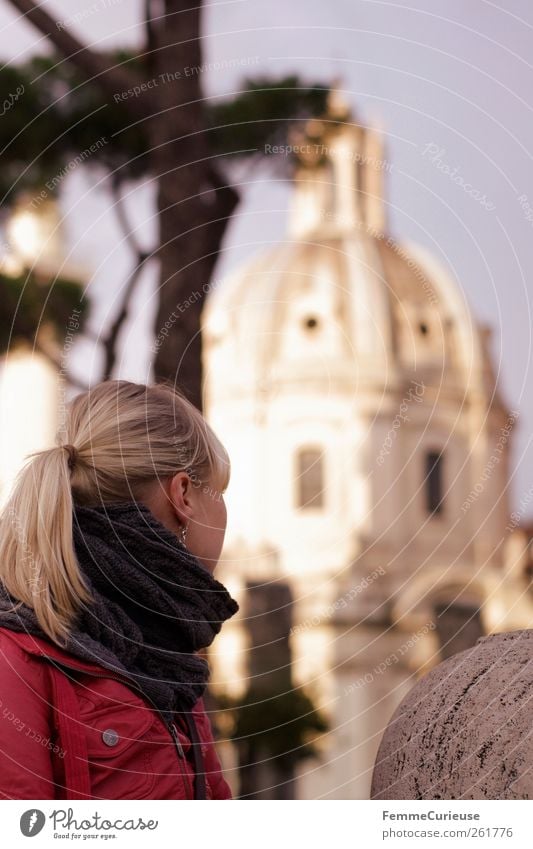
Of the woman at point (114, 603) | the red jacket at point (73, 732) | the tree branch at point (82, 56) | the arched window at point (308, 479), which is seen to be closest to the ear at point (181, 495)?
the woman at point (114, 603)

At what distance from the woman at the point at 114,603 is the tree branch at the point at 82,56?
2.79 metres

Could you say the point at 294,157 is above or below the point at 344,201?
below

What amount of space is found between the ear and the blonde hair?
2 cm

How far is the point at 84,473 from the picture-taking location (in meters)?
2.66

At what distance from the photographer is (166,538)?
2.61 metres

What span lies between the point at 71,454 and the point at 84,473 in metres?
0.05

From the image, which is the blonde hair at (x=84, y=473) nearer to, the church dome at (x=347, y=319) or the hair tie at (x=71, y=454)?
the hair tie at (x=71, y=454)

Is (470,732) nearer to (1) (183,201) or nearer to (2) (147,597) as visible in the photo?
(2) (147,597)

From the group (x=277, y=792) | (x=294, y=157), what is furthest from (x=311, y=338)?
(x=294, y=157)

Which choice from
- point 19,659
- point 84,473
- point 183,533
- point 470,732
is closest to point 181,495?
point 183,533

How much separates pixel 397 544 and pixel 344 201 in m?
12.1

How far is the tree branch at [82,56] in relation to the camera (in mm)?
5156
